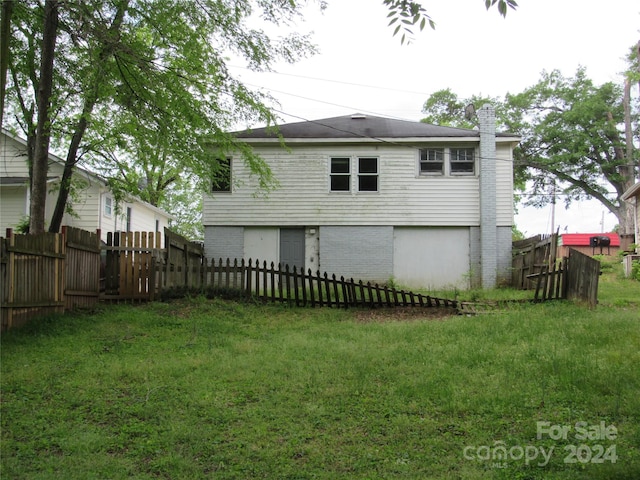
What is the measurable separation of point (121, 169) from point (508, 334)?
A: 1022 cm

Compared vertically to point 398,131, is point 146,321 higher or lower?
lower

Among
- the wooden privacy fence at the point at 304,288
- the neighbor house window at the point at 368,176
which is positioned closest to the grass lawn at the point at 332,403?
the wooden privacy fence at the point at 304,288

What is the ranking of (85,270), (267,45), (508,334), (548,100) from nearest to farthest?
(508,334), (85,270), (267,45), (548,100)

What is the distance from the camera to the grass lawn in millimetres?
4184

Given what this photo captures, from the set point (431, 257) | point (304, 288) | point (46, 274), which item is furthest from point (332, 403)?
point (431, 257)

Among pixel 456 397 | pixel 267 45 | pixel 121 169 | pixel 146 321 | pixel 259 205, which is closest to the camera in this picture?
pixel 456 397

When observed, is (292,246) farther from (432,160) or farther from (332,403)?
(332,403)

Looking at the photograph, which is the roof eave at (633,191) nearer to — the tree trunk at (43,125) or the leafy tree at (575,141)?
the leafy tree at (575,141)

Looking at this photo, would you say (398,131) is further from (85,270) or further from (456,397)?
(456,397)

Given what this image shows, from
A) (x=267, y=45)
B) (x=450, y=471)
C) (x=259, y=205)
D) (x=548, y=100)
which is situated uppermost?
(x=548, y=100)

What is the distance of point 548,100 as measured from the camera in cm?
3497

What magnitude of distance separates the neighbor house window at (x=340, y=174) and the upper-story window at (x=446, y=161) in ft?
7.78

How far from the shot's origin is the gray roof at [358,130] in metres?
17.8

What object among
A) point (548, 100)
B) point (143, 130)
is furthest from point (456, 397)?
point (548, 100)
